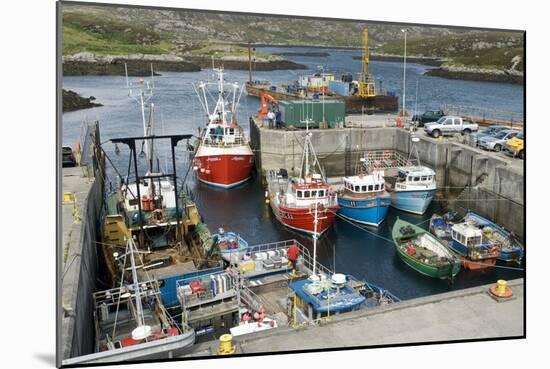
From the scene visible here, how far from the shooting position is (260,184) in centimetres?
2462

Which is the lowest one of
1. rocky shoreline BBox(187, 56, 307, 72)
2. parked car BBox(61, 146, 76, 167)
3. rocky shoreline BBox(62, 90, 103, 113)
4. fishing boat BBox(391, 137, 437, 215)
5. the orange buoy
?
the orange buoy

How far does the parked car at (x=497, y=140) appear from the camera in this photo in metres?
19.9

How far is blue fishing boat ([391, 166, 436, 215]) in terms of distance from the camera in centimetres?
2003

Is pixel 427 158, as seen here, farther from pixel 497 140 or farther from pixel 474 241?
pixel 474 241

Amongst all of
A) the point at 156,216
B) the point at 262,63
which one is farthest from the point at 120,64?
the point at 262,63

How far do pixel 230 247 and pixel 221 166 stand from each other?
1006 cm

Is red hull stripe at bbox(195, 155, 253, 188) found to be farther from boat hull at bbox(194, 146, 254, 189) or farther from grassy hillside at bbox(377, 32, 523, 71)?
grassy hillside at bbox(377, 32, 523, 71)

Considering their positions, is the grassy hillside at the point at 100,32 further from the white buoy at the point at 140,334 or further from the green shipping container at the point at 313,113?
the green shipping container at the point at 313,113

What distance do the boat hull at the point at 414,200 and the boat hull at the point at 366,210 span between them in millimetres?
1164

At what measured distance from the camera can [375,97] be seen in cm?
3056

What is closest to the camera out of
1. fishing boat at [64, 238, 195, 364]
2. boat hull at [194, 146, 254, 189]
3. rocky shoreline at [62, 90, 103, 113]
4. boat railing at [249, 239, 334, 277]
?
fishing boat at [64, 238, 195, 364]

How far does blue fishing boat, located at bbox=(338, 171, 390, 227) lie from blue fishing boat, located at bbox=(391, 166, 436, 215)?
3.36 ft

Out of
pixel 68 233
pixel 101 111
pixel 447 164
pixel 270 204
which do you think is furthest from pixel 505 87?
pixel 101 111

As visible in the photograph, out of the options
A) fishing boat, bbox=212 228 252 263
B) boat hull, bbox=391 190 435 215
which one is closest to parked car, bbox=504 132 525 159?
boat hull, bbox=391 190 435 215
